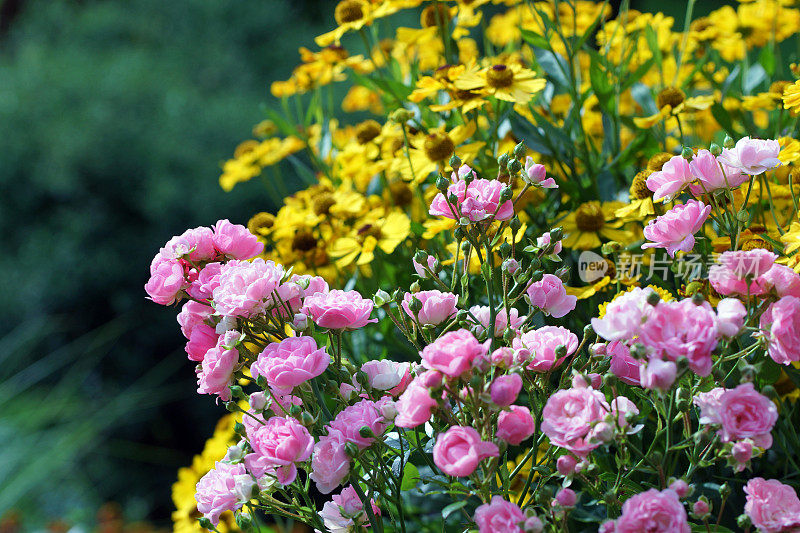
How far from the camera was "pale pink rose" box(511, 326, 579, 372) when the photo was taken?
17.7 inches

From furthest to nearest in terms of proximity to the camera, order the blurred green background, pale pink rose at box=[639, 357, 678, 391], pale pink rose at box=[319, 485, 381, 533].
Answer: the blurred green background, pale pink rose at box=[319, 485, 381, 533], pale pink rose at box=[639, 357, 678, 391]

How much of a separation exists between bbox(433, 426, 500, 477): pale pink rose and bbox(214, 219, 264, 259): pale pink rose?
0.77 ft

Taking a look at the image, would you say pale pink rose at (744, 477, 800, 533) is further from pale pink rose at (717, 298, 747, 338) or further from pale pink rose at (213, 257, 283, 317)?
pale pink rose at (213, 257, 283, 317)

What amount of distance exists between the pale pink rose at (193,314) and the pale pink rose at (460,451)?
Result: 21cm

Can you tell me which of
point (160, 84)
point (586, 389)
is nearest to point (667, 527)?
point (586, 389)

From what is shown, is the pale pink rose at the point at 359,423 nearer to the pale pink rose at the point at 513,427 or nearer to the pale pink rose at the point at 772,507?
the pale pink rose at the point at 513,427

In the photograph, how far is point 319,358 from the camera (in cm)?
44

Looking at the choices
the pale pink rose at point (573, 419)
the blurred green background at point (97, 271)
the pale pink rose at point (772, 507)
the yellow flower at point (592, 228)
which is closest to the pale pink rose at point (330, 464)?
the pale pink rose at point (573, 419)

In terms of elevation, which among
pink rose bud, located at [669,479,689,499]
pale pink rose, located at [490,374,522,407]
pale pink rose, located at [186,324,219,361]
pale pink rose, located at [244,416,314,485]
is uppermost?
pale pink rose, located at [490,374,522,407]

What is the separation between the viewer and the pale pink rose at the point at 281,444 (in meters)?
0.42

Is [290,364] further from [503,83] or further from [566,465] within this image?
[503,83]

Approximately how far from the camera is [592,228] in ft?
2.31

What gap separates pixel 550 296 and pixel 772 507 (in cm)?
18

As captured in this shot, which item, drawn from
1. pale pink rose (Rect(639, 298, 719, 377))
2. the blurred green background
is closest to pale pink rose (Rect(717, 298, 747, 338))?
pale pink rose (Rect(639, 298, 719, 377))
